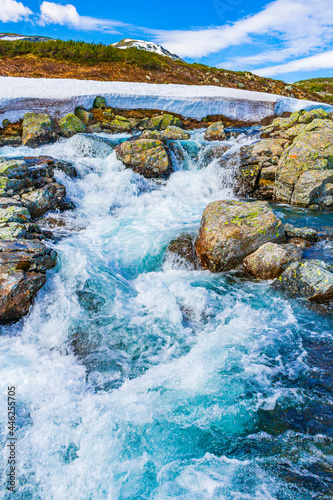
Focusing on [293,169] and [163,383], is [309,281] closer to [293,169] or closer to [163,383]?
[163,383]

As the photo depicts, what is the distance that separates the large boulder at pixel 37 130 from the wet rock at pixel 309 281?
45.9ft

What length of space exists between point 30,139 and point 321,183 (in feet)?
45.4

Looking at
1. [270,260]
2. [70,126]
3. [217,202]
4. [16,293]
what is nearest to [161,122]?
[70,126]

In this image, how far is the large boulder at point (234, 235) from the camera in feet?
22.8

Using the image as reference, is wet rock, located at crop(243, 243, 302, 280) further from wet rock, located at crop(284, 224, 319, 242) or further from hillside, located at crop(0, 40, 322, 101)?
hillside, located at crop(0, 40, 322, 101)

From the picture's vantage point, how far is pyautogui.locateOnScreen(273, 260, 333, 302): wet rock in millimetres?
5613

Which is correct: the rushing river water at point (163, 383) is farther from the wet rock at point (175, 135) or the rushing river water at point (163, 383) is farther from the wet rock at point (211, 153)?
the wet rock at point (175, 135)

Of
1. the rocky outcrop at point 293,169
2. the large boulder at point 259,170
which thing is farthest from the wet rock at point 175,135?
the large boulder at point 259,170

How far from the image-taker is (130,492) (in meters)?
→ 2.90

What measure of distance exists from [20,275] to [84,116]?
16.3 meters

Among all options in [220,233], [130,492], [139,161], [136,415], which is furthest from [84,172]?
[130,492]

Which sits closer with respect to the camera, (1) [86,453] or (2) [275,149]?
(1) [86,453]

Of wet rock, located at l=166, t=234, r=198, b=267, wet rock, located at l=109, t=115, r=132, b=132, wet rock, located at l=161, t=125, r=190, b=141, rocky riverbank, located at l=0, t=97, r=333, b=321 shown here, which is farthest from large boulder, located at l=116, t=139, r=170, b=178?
wet rock, located at l=109, t=115, r=132, b=132

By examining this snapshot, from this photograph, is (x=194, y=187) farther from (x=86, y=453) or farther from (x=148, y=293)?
(x=86, y=453)
